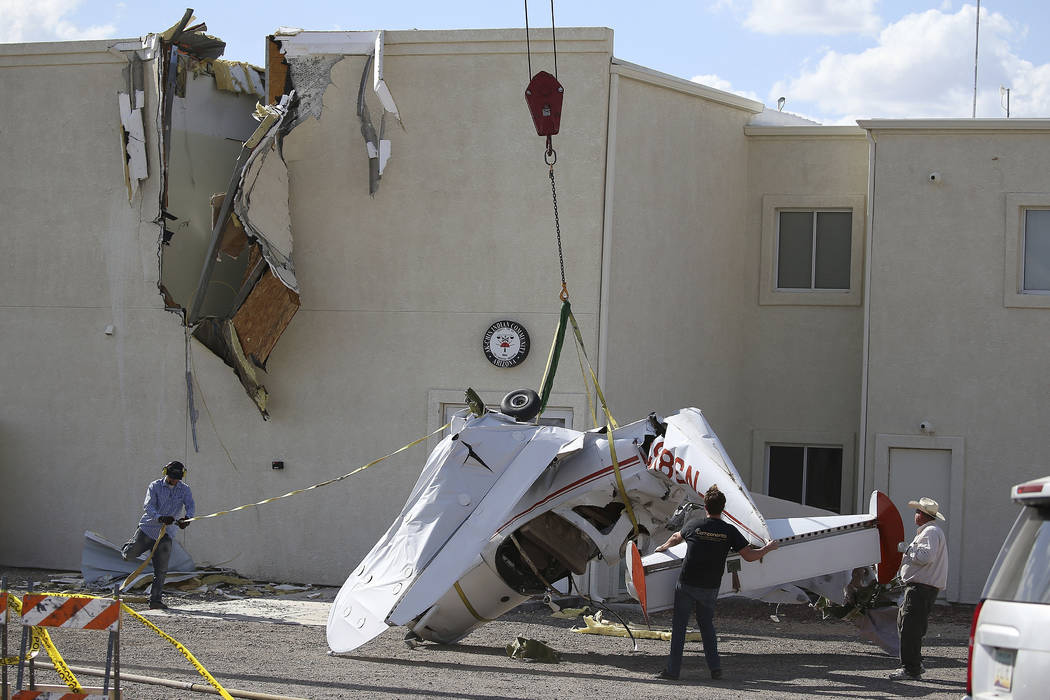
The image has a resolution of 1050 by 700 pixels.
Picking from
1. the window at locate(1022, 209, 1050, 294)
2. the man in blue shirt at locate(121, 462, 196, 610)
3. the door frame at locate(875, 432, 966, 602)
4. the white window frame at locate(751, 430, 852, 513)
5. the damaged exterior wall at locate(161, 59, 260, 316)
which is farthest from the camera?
the white window frame at locate(751, 430, 852, 513)

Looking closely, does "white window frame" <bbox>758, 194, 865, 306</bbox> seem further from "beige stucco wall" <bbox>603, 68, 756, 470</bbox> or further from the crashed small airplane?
the crashed small airplane

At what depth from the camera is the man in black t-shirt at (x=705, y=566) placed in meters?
9.63

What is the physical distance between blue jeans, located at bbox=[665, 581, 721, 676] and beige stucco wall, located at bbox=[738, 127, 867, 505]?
7.38 m

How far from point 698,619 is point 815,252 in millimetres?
8695

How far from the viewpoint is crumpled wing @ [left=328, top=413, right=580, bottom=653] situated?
10117 mm

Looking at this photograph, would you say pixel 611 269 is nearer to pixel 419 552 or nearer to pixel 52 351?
pixel 419 552

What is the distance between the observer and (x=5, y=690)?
728 centimetres

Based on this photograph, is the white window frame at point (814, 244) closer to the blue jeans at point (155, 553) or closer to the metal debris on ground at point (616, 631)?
the metal debris on ground at point (616, 631)

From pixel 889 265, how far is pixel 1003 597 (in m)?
11.0

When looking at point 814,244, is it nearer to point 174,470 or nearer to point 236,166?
point 236,166

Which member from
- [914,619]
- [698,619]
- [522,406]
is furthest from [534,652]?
[914,619]

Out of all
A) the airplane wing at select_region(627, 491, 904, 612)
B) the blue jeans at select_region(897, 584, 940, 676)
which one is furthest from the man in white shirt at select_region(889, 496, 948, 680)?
the airplane wing at select_region(627, 491, 904, 612)

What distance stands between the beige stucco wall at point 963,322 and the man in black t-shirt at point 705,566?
6784 millimetres

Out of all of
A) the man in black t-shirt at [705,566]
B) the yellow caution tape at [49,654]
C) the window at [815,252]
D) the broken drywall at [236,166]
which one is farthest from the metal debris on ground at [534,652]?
the window at [815,252]
